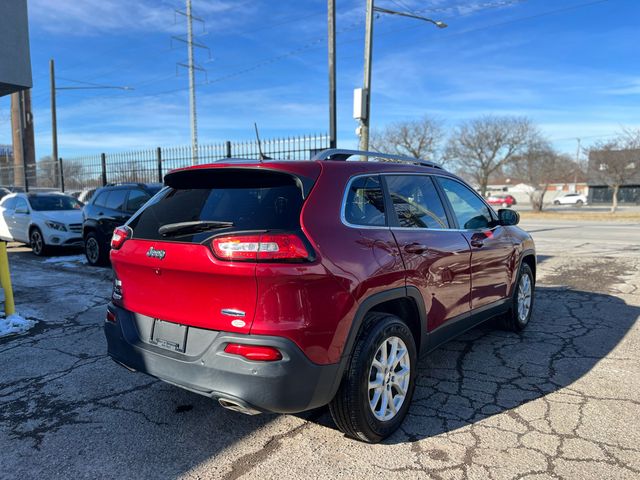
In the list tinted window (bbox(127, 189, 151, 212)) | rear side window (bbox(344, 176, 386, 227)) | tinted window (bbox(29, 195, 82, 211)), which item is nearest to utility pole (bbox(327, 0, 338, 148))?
tinted window (bbox(127, 189, 151, 212))

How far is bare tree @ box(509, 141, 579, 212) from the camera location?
1553 inches

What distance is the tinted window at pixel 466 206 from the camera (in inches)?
165

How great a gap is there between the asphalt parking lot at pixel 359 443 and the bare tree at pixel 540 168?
37.6 m

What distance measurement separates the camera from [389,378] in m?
3.08

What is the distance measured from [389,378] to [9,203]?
45.1ft

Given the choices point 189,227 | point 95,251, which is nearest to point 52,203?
point 95,251

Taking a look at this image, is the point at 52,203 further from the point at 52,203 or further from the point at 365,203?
the point at 365,203

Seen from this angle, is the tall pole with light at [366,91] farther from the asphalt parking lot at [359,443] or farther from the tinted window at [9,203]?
the tinted window at [9,203]

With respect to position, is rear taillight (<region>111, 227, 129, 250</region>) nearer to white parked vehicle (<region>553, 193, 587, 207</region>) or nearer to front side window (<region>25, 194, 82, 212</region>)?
front side window (<region>25, 194, 82, 212</region>)

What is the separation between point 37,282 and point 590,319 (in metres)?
8.63

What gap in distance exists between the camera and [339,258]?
2678mm

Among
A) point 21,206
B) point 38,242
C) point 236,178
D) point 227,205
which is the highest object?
point 236,178

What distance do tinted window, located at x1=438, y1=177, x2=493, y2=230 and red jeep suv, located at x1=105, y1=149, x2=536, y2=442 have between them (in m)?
0.54

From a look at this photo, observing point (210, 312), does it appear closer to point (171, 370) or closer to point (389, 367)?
point (171, 370)
